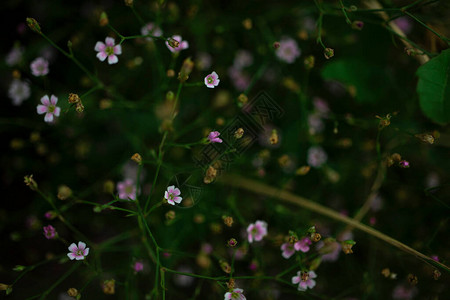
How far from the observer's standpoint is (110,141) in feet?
8.10

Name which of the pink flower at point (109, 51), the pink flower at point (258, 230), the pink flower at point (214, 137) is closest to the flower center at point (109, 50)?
the pink flower at point (109, 51)

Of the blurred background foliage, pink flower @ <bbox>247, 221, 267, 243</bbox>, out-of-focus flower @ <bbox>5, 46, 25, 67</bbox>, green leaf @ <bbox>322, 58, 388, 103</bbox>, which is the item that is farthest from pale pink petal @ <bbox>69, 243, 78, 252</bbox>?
green leaf @ <bbox>322, 58, 388, 103</bbox>

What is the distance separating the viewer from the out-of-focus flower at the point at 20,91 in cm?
219

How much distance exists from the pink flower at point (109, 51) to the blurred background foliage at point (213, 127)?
0.34m

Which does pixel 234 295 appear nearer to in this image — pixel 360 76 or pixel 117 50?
pixel 117 50

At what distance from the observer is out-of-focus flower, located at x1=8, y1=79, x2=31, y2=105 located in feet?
7.20

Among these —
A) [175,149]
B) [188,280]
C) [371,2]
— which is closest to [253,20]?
[371,2]

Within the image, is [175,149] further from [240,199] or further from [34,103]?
[34,103]

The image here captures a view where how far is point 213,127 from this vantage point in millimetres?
2066

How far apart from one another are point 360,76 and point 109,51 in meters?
1.48

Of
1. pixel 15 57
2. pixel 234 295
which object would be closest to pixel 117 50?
pixel 15 57

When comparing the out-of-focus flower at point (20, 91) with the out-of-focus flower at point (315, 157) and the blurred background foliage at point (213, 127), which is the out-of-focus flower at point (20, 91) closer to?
the blurred background foliage at point (213, 127)

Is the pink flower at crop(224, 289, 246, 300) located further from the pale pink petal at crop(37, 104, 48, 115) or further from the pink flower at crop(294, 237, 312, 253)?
the pale pink petal at crop(37, 104, 48, 115)

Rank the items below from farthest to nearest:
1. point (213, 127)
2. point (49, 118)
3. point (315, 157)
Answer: point (315, 157) → point (213, 127) → point (49, 118)
